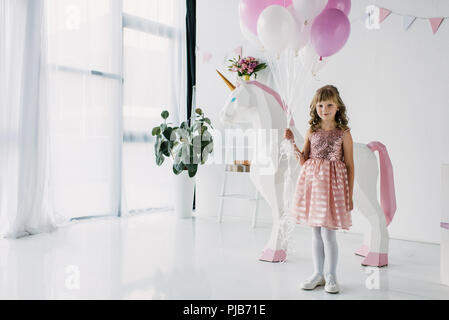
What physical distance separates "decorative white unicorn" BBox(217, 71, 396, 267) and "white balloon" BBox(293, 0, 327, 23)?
1.68 ft

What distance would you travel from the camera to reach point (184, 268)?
2.23 metres

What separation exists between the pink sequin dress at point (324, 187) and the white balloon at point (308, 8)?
0.65m

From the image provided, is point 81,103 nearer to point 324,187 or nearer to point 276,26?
point 276,26

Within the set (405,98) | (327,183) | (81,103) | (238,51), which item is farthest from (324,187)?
(81,103)

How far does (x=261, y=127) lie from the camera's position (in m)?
2.39

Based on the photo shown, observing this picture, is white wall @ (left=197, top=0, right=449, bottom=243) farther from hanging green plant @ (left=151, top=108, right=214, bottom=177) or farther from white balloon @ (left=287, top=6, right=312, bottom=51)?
white balloon @ (left=287, top=6, right=312, bottom=51)

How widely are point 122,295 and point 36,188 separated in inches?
71.2

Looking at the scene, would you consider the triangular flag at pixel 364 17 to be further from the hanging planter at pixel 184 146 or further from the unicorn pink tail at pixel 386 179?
the hanging planter at pixel 184 146

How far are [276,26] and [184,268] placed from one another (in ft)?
4.75

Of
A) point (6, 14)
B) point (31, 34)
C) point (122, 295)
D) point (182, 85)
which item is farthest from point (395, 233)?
point (6, 14)

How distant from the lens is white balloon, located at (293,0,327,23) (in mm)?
2049

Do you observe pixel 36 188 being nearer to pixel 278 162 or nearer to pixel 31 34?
pixel 31 34

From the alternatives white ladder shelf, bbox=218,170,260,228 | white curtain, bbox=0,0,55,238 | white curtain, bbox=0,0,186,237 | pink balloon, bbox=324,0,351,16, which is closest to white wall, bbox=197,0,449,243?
white ladder shelf, bbox=218,170,260,228

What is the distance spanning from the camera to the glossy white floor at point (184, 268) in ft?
6.05
